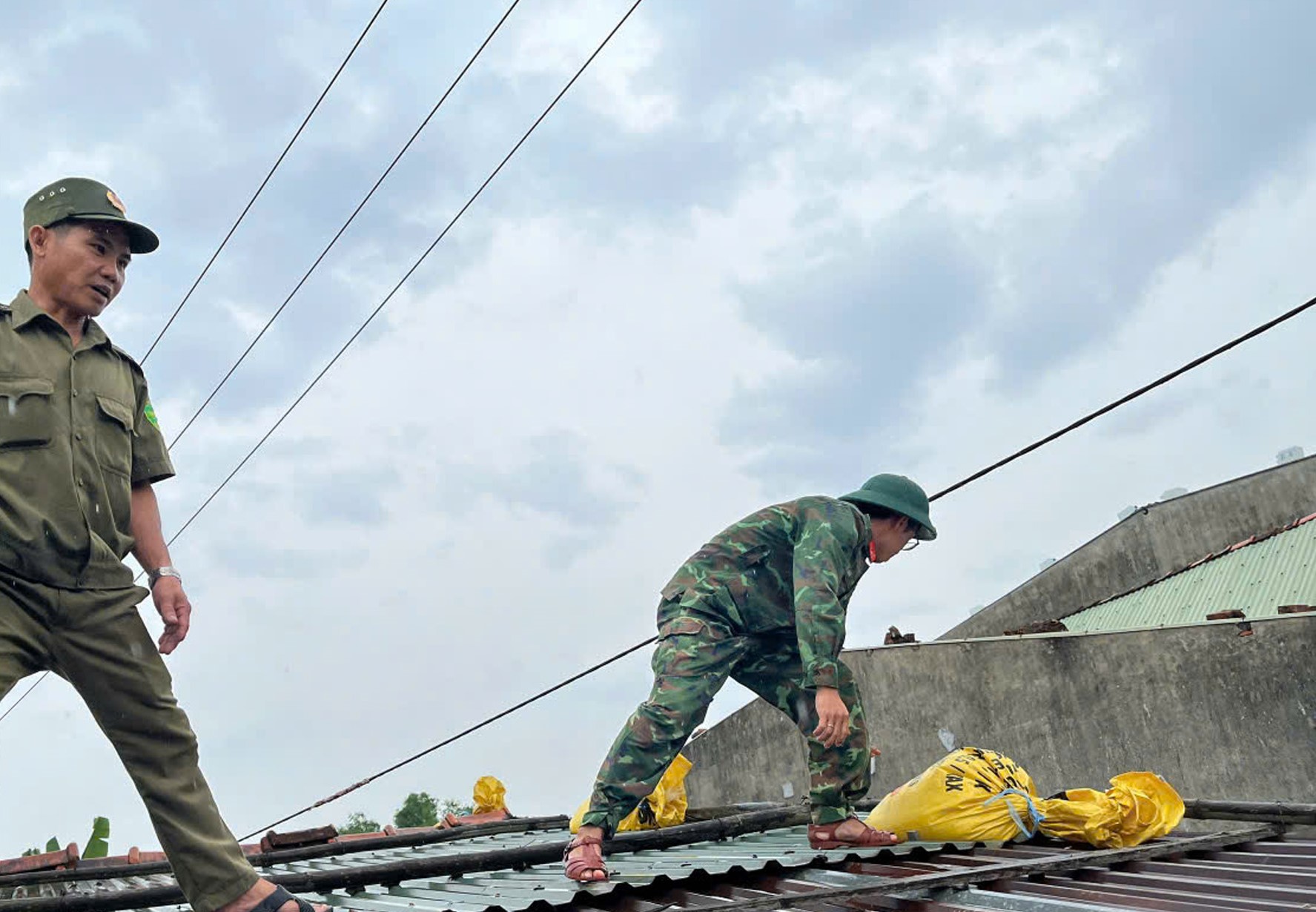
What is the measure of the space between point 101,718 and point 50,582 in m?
0.36

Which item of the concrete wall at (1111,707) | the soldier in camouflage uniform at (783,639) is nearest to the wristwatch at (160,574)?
the soldier in camouflage uniform at (783,639)

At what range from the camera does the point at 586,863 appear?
3699 millimetres

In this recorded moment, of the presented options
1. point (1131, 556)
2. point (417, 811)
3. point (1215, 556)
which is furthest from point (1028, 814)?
point (417, 811)

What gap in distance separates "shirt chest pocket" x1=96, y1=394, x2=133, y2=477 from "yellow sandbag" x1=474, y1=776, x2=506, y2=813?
4768 millimetres

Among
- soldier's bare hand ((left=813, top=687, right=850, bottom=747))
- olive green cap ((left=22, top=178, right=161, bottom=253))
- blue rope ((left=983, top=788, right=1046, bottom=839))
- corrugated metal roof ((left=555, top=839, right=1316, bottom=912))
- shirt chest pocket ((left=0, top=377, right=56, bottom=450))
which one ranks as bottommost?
corrugated metal roof ((left=555, top=839, right=1316, bottom=912))

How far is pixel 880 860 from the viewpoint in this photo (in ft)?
12.2

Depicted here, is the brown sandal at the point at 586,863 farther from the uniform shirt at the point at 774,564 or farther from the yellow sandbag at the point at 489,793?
the yellow sandbag at the point at 489,793

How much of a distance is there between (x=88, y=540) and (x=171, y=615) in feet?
1.04

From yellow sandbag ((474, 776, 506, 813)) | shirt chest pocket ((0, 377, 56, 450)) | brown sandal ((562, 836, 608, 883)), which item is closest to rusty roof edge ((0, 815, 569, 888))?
yellow sandbag ((474, 776, 506, 813))

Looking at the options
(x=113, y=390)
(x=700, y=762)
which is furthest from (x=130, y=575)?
(x=700, y=762)

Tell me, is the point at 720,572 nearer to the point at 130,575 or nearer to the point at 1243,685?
the point at 130,575

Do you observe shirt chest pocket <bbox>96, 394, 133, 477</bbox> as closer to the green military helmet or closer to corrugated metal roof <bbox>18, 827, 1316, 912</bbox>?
corrugated metal roof <bbox>18, 827, 1316, 912</bbox>

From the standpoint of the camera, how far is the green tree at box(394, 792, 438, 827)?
78.1 ft

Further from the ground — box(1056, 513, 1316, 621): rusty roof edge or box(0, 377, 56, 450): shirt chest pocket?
box(1056, 513, 1316, 621): rusty roof edge
